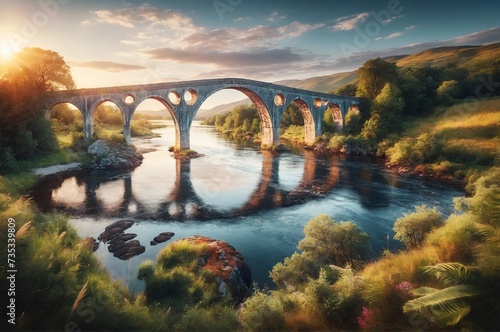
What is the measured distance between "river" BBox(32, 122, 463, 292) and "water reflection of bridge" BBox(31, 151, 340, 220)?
2.8 inches

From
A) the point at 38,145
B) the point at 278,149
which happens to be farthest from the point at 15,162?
the point at 278,149

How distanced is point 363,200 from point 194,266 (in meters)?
17.2

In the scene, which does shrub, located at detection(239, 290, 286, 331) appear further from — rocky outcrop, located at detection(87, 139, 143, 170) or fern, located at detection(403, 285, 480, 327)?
rocky outcrop, located at detection(87, 139, 143, 170)

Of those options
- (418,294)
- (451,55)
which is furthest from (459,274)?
(451,55)

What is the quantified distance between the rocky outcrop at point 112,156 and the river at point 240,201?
1.98m

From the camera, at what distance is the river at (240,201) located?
51.0 feet

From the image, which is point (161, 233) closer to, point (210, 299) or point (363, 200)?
point (210, 299)

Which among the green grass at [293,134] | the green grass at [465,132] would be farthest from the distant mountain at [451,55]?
the green grass at [293,134]

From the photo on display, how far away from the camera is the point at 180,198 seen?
78.3 feet

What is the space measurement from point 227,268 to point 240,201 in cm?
1224

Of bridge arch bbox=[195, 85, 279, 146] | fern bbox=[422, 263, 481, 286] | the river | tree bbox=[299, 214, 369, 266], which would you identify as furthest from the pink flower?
Result: bridge arch bbox=[195, 85, 279, 146]

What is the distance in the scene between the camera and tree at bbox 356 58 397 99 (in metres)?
59.6

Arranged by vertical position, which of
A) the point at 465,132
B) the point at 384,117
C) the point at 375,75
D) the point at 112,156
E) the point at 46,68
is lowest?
the point at 112,156

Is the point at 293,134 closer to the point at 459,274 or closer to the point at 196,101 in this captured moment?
the point at 196,101
